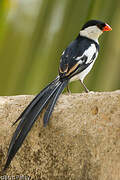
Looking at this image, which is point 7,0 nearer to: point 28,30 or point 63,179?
point 28,30

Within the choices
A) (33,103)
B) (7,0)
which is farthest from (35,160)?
(7,0)

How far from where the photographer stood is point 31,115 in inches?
63.3

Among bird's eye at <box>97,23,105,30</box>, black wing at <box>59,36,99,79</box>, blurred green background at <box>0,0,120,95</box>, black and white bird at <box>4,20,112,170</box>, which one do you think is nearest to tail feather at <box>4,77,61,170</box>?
black and white bird at <box>4,20,112,170</box>

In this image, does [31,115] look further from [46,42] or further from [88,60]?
[46,42]

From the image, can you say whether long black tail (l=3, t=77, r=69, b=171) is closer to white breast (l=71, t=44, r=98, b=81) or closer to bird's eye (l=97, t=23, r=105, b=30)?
white breast (l=71, t=44, r=98, b=81)

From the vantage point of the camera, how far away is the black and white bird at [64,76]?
1559 millimetres

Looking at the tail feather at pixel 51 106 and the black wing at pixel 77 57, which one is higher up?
the black wing at pixel 77 57

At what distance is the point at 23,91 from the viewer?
11.1 ft

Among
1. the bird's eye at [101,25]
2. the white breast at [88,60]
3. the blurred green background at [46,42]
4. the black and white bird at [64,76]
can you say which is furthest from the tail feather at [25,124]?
the blurred green background at [46,42]

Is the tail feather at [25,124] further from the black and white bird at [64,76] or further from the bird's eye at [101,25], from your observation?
the bird's eye at [101,25]

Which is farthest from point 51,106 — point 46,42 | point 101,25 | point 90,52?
point 46,42

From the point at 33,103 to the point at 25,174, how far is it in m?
0.34

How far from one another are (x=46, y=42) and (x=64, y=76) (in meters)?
1.49

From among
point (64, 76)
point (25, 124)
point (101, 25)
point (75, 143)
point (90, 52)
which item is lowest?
point (75, 143)
